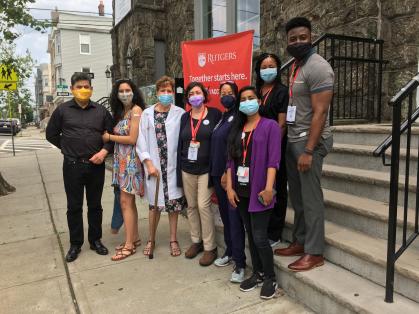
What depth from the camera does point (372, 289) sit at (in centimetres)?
266

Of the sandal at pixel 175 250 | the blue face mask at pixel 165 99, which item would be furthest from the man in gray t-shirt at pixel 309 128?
the sandal at pixel 175 250

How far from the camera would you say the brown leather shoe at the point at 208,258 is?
12.1 ft

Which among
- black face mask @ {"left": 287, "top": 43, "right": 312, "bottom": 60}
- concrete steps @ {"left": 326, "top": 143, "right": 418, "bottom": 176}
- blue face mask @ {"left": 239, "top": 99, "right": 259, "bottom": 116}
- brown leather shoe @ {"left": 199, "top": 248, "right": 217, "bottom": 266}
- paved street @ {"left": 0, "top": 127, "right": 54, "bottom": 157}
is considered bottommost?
paved street @ {"left": 0, "top": 127, "right": 54, "bottom": 157}

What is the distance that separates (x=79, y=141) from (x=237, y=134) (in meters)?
1.71

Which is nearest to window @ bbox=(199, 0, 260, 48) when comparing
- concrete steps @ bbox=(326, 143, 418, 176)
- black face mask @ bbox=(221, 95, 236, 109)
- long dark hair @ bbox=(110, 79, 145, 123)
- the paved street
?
concrete steps @ bbox=(326, 143, 418, 176)

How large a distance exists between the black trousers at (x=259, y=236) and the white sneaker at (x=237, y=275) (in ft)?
0.71

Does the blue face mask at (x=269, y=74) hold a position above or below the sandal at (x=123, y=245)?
above

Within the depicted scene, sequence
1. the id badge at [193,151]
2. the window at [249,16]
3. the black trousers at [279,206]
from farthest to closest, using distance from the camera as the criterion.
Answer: the window at [249,16]
the id badge at [193,151]
the black trousers at [279,206]

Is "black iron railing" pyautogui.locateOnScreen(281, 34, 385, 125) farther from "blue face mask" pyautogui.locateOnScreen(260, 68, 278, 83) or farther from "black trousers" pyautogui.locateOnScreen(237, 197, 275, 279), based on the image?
"black trousers" pyautogui.locateOnScreen(237, 197, 275, 279)

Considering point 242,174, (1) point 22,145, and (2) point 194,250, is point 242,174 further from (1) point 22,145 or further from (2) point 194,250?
(1) point 22,145

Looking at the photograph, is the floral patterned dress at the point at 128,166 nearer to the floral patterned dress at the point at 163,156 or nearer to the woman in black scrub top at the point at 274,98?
the floral patterned dress at the point at 163,156

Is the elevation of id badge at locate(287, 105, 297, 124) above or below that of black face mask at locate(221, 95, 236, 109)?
below

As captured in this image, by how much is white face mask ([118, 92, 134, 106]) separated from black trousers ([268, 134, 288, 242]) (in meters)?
1.62

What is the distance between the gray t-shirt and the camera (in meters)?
2.76
